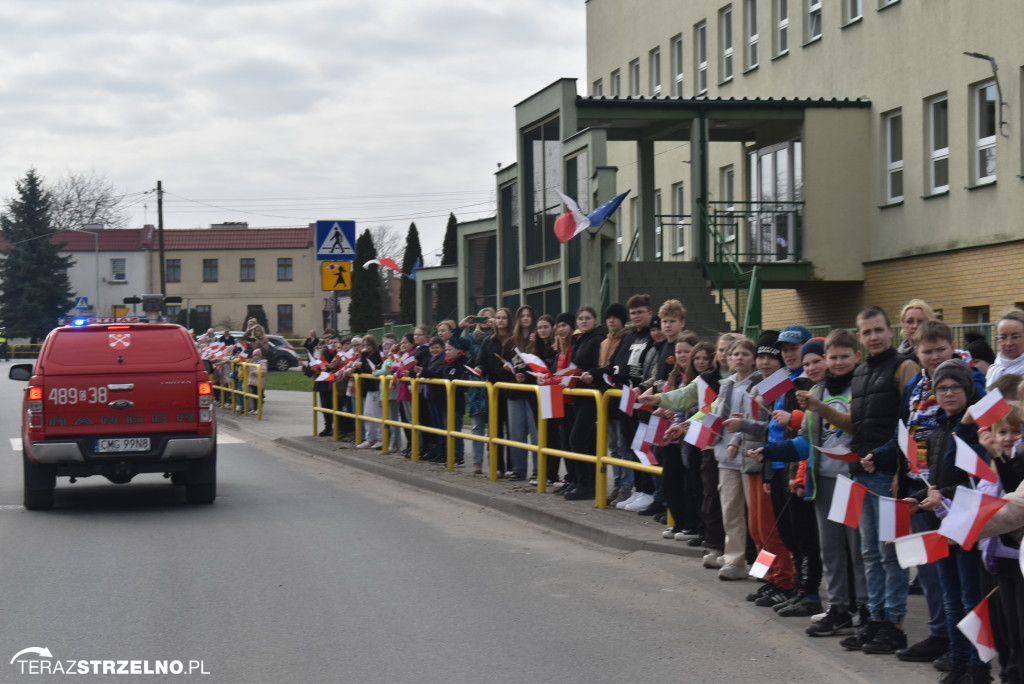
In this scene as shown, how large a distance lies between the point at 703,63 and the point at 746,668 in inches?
1098

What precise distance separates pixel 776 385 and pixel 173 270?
9215 cm

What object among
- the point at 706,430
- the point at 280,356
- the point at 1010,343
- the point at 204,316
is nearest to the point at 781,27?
the point at 706,430

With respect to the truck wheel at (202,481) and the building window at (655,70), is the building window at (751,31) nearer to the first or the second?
the building window at (655,70)

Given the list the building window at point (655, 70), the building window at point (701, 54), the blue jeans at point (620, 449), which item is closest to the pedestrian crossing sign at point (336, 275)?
the blue jeans at point (620, 449)

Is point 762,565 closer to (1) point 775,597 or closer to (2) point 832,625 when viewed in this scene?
(1) point 775,597

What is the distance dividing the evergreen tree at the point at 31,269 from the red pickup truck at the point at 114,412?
74.6 metres

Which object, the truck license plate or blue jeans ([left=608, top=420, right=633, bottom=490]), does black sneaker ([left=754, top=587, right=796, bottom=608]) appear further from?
the truck license plate

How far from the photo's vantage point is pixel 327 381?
2097 centimetres

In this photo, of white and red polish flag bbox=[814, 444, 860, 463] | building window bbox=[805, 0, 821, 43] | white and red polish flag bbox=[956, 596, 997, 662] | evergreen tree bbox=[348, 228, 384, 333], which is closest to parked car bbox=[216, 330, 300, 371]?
evergreen tree bbox=[348, 228, 384, 333]

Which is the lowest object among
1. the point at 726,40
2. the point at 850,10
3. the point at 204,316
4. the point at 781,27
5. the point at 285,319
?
the point at 285,319

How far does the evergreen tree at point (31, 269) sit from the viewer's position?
8350 cm

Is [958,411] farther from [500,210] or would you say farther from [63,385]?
[500,210]

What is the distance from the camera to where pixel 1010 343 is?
300 inches

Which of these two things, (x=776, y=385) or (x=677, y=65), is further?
(x=677, y=65)
